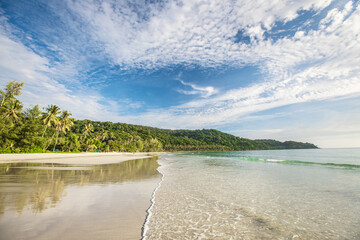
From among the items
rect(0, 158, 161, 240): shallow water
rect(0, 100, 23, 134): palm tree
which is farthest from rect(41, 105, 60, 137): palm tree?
rect(0, 158, 161, 240): shallow water

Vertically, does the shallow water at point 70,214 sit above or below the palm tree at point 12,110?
below

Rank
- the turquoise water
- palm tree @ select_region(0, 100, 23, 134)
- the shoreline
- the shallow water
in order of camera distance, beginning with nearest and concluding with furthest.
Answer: the shallow water
the turquoise water
the shoreline
palm tree @ select_region(0, 100, 23, 134)

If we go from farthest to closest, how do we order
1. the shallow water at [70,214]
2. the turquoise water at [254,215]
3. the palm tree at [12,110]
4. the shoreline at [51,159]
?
the palm tree at [12,110] < the shoreline at [51,159] < the turquoise water at [254,215] < the shallow water at [70,214]

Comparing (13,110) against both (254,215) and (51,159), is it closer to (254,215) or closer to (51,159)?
(51,159)

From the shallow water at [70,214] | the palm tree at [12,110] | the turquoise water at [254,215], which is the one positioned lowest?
the turquoise water at [254,215]

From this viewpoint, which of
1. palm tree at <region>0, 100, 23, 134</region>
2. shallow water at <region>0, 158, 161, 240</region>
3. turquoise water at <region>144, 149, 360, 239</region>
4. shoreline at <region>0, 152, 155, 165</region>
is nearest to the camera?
shallow water at <region>0, 158, 161, 240</region>

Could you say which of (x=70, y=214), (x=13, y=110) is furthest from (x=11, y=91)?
(x=70, y=214)

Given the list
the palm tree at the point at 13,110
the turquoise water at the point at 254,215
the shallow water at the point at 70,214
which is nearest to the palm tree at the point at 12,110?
the palm tree at the point at 13,110

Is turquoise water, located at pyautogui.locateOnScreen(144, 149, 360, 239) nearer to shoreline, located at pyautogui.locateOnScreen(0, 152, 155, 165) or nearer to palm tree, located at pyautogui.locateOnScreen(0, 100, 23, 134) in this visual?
shoreline, located at pyautogui.locateOnScreen(0, 152, 155, 165)

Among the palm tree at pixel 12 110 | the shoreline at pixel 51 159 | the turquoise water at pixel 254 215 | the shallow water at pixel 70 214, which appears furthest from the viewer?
the palm tree at pixel 12 110

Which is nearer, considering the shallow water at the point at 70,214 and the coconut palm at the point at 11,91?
the shallow water at the point at 70,214

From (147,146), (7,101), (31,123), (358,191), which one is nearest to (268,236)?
(358,191)

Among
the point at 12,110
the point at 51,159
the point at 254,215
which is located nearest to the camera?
Result: the point at 254,215

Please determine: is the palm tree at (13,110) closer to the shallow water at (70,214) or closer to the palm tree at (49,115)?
the palm tree at (49,115)
